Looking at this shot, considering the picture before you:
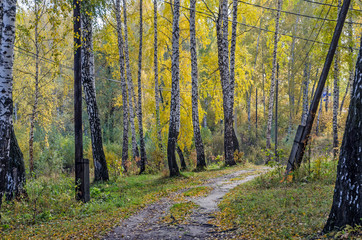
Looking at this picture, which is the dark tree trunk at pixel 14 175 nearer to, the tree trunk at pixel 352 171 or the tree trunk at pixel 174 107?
the tree trunk at pixel 174 107

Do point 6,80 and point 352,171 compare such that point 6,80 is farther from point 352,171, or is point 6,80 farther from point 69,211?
point 352,171

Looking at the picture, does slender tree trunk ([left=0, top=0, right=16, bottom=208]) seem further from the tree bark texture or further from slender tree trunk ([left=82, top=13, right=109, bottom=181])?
the tree bark texture

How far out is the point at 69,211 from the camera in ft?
25.0

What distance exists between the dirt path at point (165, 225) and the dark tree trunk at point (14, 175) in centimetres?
424

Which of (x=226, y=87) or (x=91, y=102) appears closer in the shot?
(x=91, y=102)

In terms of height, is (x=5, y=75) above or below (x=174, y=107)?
above

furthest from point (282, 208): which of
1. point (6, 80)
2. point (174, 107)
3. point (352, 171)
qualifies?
point (174, 107)

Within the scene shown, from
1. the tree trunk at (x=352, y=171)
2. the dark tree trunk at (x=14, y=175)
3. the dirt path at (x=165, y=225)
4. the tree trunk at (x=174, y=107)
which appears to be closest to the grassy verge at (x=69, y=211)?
the dirt path at (x=165, y=225)

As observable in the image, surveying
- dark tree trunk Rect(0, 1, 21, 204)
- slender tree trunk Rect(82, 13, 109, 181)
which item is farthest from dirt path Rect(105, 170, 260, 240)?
slender tree trunk Rect(82, 13, 109, 181)

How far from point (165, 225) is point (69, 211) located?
3066mm

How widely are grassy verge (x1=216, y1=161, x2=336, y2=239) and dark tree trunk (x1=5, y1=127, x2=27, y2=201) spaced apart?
6.28 m

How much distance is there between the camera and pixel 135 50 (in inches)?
831

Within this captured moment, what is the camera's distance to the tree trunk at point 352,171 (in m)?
4.00

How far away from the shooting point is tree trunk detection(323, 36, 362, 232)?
3998mm
